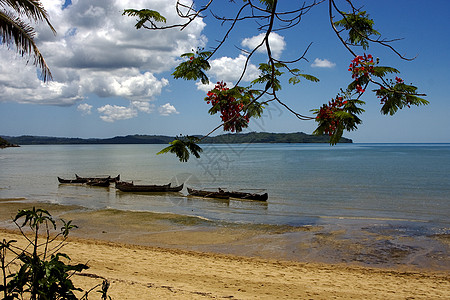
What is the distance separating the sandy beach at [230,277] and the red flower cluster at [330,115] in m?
5.29

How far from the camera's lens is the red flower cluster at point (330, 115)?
Answer: 318 centimetres

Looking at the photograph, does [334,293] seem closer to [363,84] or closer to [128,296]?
[128,296]

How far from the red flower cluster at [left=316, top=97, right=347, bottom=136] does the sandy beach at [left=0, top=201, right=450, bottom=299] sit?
17.4 ft

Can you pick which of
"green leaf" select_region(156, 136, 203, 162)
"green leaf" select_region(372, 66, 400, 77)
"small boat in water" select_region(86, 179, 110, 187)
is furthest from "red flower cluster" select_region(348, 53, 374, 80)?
"small boat in water" select_region(86, 179, 110, 187)

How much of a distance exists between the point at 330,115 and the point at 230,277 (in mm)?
7451

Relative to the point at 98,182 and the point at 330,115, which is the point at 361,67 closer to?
the point at 330,115

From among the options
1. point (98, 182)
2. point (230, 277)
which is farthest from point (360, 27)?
point (98, 182)

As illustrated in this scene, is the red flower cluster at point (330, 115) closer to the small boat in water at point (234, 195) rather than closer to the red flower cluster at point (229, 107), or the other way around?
the red flower cluster at point (229, 107)

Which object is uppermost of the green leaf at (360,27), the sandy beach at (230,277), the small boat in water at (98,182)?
the green leaf at (360,27)

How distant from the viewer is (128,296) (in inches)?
274

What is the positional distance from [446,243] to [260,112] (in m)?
14.8

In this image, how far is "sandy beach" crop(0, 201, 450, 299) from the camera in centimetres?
789

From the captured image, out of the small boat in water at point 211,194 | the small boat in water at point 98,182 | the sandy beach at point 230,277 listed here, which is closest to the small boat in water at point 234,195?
the small boat in water at point 211,194

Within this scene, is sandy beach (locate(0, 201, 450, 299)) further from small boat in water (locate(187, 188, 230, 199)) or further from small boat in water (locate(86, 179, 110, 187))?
small boat in water (locate(86, 179, 110, 187))
